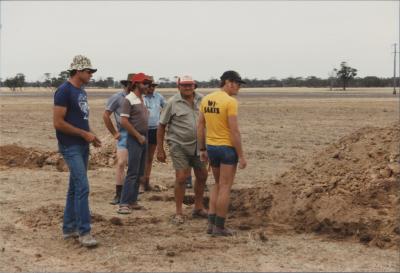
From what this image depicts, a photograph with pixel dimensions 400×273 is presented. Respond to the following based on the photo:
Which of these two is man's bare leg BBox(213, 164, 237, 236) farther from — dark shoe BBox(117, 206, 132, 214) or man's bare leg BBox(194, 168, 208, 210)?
dark shoe BBox(117, 206, 132, 214)

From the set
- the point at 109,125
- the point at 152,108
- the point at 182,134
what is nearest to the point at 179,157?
the point at 182,134

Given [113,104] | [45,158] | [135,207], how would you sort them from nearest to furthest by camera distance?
[135,207]
[113,104]
[45,158]

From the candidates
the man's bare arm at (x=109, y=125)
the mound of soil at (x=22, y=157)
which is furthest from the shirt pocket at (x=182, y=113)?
the mound of soil at (x=22, y=157)

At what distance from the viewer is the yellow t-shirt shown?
20.7 feet

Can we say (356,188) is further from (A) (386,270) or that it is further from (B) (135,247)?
(B) (135,247)

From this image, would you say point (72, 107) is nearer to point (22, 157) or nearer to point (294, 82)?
point (22, 157)

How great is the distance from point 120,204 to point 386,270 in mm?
3722

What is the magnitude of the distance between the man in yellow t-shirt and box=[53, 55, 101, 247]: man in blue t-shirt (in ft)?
4.02

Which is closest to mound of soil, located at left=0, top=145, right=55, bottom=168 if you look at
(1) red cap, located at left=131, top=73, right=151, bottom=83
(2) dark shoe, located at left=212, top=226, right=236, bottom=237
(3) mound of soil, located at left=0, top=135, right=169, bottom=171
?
(3) mound of soil, located at left=0, top=135, right=169, bottom=171

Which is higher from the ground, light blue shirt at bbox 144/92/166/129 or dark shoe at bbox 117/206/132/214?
light blue shirt at bbox 144/92/166/129

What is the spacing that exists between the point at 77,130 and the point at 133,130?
63.9 inches

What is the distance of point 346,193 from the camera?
23.1 ft

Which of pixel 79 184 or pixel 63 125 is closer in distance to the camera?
pixel 63 125

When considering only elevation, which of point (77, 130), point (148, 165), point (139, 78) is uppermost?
point (139, 78)
